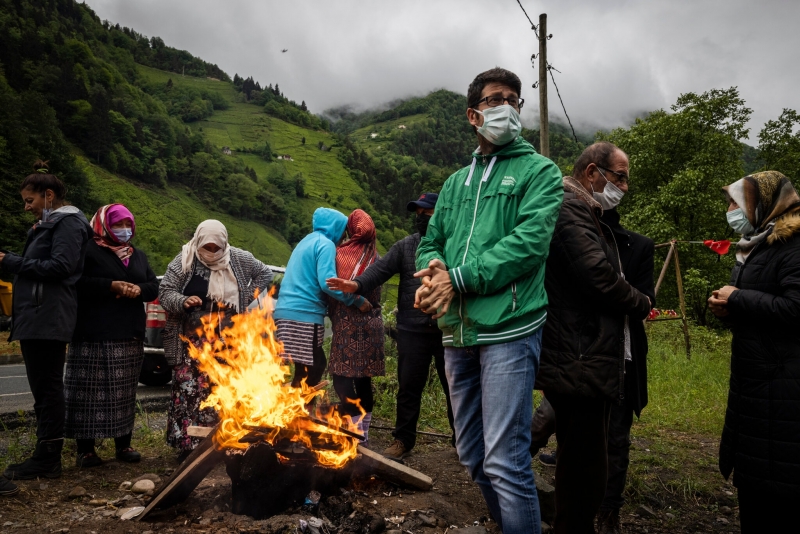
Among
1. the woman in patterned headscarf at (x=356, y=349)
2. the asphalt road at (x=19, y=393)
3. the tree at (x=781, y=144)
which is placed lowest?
the asphalt road at (x=19, y=393)

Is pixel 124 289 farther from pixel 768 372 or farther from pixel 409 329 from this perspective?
pixel 768 372

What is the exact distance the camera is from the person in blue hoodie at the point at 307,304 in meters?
4.66

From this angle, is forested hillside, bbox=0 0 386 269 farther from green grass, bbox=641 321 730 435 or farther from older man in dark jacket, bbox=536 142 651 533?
older man in dark jacket, bbox=536 142 651 533

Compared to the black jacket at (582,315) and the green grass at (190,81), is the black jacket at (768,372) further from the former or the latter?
the green grass at (190,81)

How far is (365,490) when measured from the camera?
363cm

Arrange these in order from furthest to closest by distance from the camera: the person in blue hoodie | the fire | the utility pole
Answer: the utility pole < the person in blue hoodie < the fire

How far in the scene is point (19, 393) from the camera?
8.13m

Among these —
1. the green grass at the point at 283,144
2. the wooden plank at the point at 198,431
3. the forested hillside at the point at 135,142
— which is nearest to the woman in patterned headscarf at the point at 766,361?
the wooden plank at the point at 198,431

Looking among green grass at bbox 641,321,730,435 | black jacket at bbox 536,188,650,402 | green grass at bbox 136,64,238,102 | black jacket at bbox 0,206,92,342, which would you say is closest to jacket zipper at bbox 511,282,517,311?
black jacket at bbox 536,188,650,402

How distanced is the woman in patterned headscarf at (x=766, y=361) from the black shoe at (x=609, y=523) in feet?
2.46

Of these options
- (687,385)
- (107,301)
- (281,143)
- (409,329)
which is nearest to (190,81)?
(281,143)

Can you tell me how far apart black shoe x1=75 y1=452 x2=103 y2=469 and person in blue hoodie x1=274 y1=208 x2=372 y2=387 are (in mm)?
1643

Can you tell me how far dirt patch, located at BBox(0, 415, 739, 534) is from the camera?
9.91ft

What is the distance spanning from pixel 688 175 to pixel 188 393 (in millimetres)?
28308
